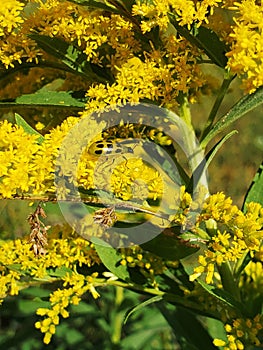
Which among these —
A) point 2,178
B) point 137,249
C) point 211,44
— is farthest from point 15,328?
point 211,44

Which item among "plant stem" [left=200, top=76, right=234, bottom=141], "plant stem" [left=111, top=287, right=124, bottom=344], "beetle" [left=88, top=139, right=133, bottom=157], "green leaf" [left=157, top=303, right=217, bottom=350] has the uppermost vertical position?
"plant stem" [left=200, top=76, right=234, bottom=141]

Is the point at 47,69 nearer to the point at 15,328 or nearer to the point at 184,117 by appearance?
the point at 184,117

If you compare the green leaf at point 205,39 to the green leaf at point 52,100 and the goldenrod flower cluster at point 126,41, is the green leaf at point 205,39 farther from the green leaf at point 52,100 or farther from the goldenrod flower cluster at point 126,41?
the green leaf at point 52,100

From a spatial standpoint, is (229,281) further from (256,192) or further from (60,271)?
(60,271)

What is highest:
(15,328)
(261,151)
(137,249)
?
(137,249)

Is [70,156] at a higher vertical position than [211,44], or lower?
lower

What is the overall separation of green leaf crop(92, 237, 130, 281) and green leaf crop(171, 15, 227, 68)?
36cm

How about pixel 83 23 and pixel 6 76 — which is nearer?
pixel 83 23

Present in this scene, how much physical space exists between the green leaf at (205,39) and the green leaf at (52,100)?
201 millimetres

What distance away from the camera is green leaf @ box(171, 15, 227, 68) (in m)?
0.92

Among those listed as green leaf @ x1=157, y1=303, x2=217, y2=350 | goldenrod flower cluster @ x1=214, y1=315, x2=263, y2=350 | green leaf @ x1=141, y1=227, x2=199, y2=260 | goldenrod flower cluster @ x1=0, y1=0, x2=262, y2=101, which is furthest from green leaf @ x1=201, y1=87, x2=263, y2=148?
green leaf @ x1=157, y1=303, x2=217, y2=350

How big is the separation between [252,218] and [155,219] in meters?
0.17

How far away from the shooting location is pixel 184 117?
1042mm

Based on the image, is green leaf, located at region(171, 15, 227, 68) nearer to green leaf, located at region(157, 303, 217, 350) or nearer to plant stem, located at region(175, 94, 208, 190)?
plant stem, located at region(175, 94, 208, 190)
